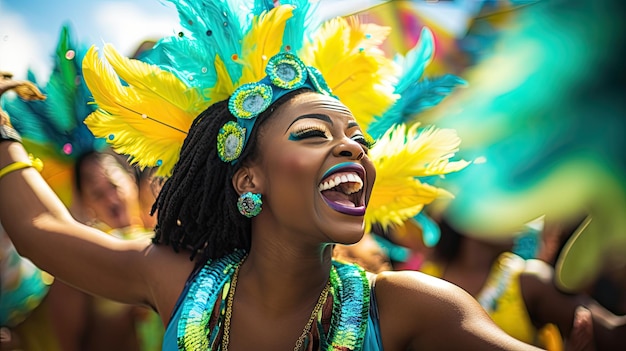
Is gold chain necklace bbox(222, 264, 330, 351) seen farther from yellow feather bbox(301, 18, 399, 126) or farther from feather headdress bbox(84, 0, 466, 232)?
yellow feather bbox(301, 18, 399, 126)

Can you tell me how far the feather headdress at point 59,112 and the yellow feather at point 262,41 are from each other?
0.94m

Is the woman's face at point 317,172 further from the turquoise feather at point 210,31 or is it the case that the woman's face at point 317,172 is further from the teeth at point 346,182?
the turquoise feather at point 210,31

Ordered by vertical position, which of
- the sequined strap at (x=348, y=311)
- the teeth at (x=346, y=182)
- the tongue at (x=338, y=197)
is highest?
the teeth at (x=346, y=182)

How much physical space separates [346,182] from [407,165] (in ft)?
1.70

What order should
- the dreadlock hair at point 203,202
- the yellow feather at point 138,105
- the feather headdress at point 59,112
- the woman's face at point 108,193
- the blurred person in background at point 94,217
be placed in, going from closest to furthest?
1. the dreadlock hair at point 203,202
2. the yellow feather at point 138,105
3. the feather headdress at point 59,112
4. the blurred person in background at point 94,217
5. the woman's face at point 108,193

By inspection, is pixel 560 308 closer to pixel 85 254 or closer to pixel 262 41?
pixel 262 41

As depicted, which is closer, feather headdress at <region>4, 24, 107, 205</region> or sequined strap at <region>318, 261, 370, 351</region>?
sequined strap at <region>318, 261, 370, 351</region>

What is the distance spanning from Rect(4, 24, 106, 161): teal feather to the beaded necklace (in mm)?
1257

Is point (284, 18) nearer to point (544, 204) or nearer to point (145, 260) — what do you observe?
point (145, 260)

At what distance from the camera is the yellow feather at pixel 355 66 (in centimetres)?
229

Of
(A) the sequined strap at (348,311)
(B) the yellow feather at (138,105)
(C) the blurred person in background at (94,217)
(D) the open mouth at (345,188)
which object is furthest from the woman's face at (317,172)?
(C) the blurred person in background at (94,217)

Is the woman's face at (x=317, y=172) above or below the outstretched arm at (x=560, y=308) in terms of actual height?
above

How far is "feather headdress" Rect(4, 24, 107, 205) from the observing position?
2.93m

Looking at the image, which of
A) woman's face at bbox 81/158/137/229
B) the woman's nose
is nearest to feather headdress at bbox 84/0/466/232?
the woman's nose
